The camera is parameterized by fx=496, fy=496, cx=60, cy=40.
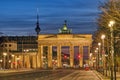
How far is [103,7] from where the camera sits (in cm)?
4362

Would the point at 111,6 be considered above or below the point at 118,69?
above

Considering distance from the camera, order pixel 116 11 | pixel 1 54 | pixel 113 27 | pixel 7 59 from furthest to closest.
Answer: pixel 7 59, pixel 1 54, pixel 113 27, pixel 116 11

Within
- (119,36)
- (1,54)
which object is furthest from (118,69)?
(1,54)

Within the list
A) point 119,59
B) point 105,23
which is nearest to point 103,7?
point 105,23

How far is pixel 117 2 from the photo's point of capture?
4072 cm

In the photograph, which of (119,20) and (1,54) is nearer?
(119,20)

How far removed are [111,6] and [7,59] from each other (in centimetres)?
15262

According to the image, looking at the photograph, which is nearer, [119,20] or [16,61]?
[119,20]

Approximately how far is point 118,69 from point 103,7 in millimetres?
59243

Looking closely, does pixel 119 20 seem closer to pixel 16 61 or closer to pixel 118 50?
→ pixel 118 50

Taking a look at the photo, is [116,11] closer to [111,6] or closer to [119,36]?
[111,6]

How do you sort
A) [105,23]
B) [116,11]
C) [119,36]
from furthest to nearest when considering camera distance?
[119,36]
[105,23]
[116,11]

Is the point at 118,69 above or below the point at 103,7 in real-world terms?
below

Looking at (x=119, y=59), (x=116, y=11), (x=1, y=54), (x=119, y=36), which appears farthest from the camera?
(x=1, y=54)
